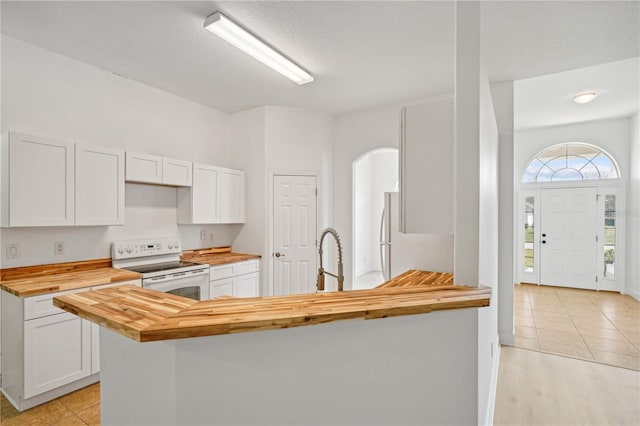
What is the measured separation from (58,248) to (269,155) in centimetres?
258

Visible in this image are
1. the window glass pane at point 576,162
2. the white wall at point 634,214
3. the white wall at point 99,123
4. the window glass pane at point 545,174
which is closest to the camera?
the white wall at point 99,123

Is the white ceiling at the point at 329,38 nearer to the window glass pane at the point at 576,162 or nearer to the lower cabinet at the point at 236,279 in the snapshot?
the lower cabinet at the point at 236,279

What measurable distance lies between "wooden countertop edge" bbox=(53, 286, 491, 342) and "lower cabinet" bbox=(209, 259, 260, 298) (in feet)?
7.61

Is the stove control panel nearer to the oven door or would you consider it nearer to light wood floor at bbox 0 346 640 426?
the oven door

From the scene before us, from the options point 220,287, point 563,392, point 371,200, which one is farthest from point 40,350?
point 371,200

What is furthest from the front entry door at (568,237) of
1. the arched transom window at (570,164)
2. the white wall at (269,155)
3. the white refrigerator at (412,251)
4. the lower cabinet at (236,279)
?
the lower cabinet at (236,279)

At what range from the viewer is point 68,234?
3.00m

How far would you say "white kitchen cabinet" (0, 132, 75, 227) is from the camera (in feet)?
7.93

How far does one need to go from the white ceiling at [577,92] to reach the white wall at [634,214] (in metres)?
0.44

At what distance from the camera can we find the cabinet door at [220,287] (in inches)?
145

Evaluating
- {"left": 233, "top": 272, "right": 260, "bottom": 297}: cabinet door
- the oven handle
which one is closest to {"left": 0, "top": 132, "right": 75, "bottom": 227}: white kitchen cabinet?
the oven handle

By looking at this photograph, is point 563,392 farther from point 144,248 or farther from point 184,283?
point 144,248

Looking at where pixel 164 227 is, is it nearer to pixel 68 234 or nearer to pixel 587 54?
pixel 68 234

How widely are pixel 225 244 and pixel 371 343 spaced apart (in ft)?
12.4
